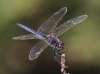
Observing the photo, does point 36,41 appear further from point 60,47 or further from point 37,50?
point 60,47

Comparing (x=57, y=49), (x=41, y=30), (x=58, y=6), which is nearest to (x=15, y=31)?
(x=58, y=6)

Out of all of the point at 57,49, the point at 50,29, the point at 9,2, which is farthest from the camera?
the point at 9,2

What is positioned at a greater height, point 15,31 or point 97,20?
point 15,31

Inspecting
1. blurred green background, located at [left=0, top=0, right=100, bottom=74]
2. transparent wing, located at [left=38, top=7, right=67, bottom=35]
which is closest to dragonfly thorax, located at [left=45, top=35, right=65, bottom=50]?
transparent wing, located at [left=38, top=7, right=67, bottom=35]

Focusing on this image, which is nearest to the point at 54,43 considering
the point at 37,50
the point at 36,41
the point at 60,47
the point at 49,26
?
the point at 60,47

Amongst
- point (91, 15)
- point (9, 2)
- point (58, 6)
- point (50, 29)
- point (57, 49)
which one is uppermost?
point (9, 2)

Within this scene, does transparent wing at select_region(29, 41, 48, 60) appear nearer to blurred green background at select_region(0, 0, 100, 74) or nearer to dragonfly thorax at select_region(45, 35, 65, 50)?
dragonfly thorax at select_region(45, 35, 65, 50)

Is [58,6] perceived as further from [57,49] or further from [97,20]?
[57,49]

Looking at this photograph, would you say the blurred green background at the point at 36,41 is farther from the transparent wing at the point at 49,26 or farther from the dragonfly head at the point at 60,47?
the dragonfly head at the point at 60,47
